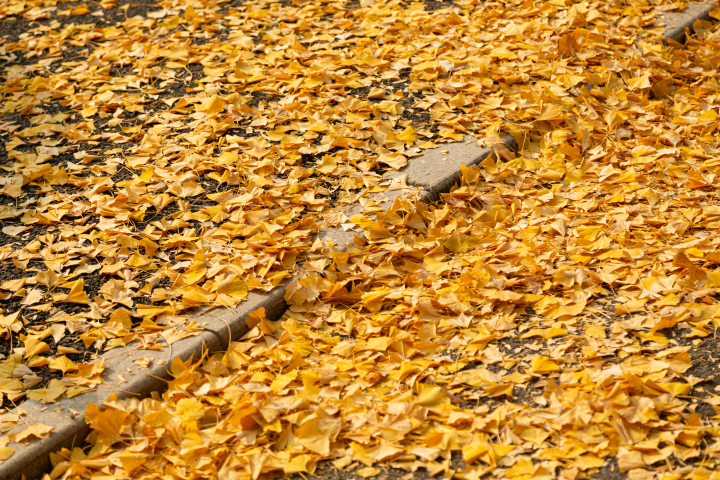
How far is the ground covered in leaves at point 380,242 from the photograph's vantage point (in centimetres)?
189

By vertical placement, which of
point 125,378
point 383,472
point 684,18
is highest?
point 684,18

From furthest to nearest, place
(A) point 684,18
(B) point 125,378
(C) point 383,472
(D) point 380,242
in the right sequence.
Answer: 1. (A) point 684,18
2. (D) point 380,242
3. (B) point 125,378
4. (C) point 383,472

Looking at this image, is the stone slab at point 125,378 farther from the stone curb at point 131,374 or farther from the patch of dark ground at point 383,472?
the patch of dark ground at point 383,472

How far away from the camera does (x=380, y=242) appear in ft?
8.43

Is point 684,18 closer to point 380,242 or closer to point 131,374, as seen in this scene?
point 380,242

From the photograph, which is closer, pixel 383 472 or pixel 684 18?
pixel 383 472

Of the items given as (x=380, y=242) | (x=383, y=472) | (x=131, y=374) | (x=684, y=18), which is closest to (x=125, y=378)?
(x=131, y=374)

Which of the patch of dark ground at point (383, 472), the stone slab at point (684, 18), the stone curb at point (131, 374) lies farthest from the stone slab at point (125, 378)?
the stone slab at point (684, 18)

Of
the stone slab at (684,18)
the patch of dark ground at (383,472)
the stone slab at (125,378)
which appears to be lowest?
the patch of dark ground at (383,472)

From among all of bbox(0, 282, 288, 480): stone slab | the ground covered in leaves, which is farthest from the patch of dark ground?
bbox(0, 282, 288, 480): stone slab

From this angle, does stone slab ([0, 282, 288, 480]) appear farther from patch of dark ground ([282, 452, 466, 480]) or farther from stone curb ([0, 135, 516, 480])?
patch of dark ground ([282, 452, 466, 480])

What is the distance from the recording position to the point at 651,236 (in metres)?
2.50

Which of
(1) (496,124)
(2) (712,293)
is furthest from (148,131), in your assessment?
(2) (712,293)

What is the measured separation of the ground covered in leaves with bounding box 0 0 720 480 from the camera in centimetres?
189
